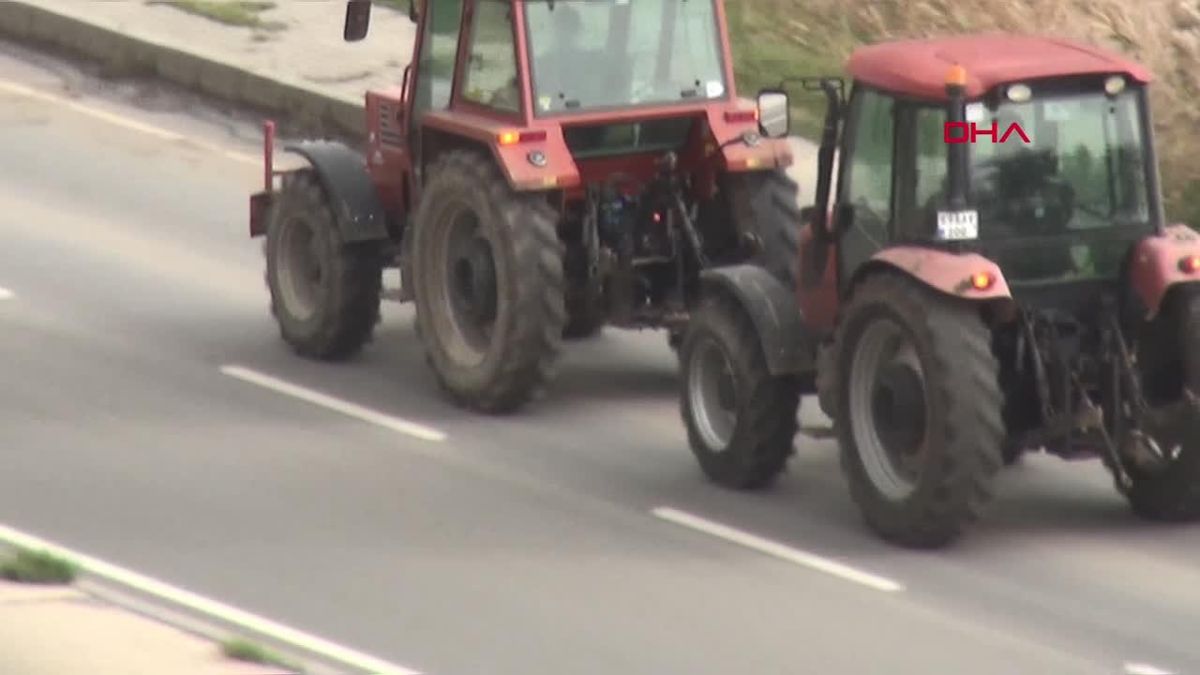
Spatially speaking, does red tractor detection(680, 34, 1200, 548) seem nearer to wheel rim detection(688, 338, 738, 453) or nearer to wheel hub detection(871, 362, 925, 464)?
wheel hub detection(871, 362, 925, 464)

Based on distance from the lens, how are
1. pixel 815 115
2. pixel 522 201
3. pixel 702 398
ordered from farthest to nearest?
pixel 815 115 → pixel 522 201 → pixel 702 398

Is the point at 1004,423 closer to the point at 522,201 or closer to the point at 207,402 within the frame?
the point at 522,201

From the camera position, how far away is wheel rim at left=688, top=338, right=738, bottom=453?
1383 centimetres

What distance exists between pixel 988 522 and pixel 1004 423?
1.82 ft

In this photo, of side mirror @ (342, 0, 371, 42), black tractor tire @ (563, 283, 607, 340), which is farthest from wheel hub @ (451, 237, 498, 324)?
side mirror @ (342, 0, 371, 42)

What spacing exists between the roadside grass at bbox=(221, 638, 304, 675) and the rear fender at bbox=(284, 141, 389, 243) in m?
5.57

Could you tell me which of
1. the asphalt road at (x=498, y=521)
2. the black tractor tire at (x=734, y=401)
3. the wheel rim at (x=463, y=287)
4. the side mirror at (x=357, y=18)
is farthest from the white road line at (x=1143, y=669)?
the side mirror at (x=357, y=18)

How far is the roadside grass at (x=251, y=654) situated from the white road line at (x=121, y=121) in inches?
454

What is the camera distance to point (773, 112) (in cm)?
1346

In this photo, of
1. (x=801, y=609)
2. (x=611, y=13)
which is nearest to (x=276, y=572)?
(x=801, y=609)

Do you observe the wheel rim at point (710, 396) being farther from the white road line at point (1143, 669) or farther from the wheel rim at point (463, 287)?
the white road line at point (1143, 669)

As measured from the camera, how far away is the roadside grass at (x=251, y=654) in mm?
10578

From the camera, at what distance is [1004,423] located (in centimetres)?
1295

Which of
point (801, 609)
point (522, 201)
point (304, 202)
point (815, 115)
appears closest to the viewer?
point (801, 609)
